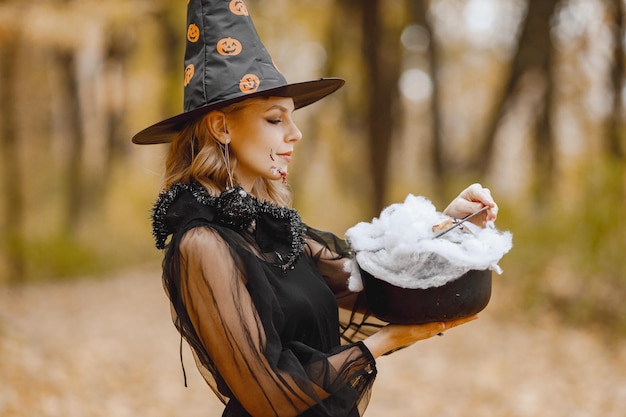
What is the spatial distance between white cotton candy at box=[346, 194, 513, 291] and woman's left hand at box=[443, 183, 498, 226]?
122 millimetres

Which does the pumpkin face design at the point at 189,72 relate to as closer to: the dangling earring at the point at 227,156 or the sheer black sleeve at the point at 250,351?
the dangling earring at the point at 227,156

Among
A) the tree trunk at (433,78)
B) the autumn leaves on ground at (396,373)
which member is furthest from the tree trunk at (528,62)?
the autumn leaves on ground at (396,373)

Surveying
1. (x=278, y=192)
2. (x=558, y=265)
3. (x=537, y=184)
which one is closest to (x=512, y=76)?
(x=537, y=184)

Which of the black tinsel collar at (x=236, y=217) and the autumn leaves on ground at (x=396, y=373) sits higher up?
the black tinsel collar at (x=236, y=217)

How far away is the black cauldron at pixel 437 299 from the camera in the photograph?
1.70 m

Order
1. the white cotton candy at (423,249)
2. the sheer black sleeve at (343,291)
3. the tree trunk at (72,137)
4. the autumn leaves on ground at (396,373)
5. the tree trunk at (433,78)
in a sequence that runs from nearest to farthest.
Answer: the white cotton candy at (423,249) < the sheer black sleeve at (343,291) < the autumn leaves on ground at (396,373) < the tree trunk at (433,78) < the tree trunk at (72,137)

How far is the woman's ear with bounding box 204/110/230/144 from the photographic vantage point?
1922mm

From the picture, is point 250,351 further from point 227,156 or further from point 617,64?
point 617,64

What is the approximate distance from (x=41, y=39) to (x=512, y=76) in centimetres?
690

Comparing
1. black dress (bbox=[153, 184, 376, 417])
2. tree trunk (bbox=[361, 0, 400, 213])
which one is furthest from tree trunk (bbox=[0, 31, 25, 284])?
black dress (bbox=[153, 184, 376, 417])

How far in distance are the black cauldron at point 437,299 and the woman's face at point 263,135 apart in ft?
1.53

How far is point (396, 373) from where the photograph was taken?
6.37 metres

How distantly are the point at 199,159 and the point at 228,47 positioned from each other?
333 mm

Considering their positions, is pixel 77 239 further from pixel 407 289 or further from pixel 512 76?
pixel 407 289
